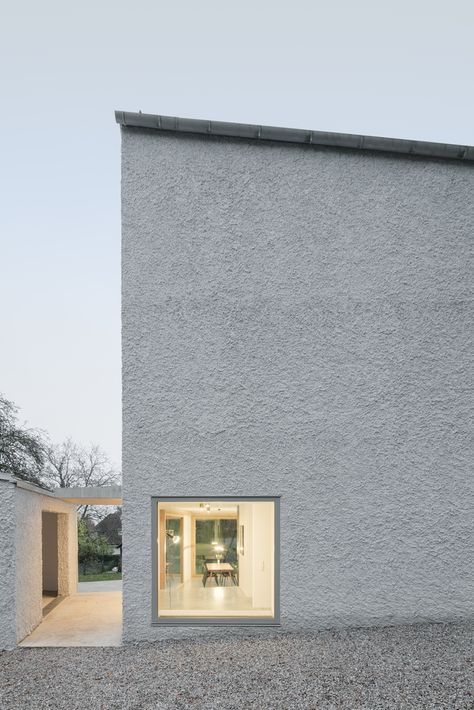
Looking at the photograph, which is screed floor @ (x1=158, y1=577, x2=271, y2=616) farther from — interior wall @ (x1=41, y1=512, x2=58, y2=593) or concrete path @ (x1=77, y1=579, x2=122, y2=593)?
concrete path @ (x1=77, y1=579, x2=122, y2=593)

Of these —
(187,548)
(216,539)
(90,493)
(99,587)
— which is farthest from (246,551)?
(99,587)

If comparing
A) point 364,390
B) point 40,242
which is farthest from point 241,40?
point 40,242

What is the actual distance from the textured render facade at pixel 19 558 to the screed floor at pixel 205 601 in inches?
89.3

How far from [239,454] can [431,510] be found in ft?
10.7

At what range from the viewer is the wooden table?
9.45 metres

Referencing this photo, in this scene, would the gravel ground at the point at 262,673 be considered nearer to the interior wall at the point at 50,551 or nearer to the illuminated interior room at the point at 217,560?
the illuminated interior room at the point at 217,560

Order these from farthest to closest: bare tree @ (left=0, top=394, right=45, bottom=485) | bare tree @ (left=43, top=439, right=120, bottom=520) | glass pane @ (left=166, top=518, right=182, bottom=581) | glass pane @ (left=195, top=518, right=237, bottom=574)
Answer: bare tree @ (left=43, top=439, right=120, bottom=520) < bare tree @ (left=0, top=394, right=45, bottom=485) < glass pane @ (left=195, top=518, right=237, bottom=574) < glass pane @ (left=166, top=518, right=182, bottom=581)

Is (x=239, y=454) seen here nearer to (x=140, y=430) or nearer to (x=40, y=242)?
(x=140, y=430)

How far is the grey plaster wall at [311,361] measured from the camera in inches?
364

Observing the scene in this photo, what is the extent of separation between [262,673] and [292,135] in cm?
819

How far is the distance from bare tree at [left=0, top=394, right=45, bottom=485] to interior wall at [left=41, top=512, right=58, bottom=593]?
905 cm

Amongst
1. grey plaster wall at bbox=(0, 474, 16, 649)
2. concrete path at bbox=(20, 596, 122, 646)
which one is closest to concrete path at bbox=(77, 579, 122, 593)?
concrete path at bbox=(20, 596, 122, 646)

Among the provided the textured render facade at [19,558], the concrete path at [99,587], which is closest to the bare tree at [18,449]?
the concrete path at [99,587]

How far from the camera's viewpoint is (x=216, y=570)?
9.55m
